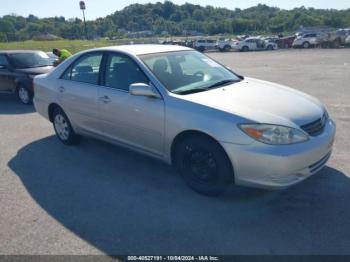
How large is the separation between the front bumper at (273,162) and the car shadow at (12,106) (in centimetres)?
676

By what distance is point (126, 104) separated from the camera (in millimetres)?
4203

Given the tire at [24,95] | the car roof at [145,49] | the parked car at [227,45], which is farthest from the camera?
the parked car at [227,45]

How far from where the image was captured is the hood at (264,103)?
3.38 meters

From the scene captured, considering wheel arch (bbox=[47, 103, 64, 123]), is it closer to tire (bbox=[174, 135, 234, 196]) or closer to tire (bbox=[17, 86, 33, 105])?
tire (bbox=[174, 135, 234, 196])

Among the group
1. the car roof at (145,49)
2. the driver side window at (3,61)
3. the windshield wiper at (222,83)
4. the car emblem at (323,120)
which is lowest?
the car emblem at (323,120)

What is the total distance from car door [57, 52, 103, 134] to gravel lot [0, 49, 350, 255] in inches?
22.5

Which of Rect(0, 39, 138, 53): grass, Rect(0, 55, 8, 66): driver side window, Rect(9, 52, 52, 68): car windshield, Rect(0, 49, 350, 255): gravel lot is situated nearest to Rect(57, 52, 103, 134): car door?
Rect(0, 49, 350, 255): gravel lot

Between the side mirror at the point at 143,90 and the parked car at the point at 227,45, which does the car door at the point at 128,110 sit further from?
the parked car at the point at 227,45

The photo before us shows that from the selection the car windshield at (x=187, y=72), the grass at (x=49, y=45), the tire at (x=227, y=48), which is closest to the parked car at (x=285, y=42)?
the tire at (x=227, y=48)

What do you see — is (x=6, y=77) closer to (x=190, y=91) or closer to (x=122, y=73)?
(x=122, y=73)

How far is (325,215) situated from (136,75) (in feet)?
8.64

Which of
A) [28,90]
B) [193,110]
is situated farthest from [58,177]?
[28,90]

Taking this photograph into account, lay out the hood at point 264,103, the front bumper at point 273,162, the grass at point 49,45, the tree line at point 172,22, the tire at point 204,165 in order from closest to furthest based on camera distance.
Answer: the front bumper at point 273,162, the hood at point 264,103, the tire at point 204,165, the grass at point 49,45, the tree line at point 172,22

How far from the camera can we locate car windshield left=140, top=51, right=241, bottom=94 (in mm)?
4039
